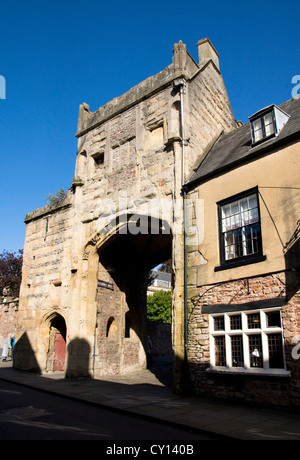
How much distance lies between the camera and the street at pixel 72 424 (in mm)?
5441

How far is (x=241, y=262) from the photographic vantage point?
355 inches

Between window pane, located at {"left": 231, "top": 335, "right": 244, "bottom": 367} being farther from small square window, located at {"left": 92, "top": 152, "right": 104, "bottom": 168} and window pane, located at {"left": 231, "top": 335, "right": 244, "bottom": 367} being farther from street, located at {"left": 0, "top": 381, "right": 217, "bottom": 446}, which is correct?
small square window, located at {"left": 92, "top": 152, "right": 104, "bottom": 168}

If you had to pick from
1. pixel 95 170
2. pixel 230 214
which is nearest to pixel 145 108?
pixel 95 170

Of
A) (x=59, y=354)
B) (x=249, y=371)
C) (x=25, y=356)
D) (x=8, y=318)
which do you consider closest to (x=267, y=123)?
(x=249, y=371)

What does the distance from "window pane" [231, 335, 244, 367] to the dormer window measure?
5.46 metres

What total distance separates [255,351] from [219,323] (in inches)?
52.7

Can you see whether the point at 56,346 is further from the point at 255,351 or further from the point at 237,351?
the point at 255,351

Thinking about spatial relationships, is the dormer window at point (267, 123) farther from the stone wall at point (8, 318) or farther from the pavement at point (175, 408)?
the stone wall at point (8, 318)

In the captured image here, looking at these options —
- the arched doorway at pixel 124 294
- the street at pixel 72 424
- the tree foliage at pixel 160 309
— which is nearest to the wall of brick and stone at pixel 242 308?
the street at pixel 72 424

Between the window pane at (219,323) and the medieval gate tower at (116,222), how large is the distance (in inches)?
65.8

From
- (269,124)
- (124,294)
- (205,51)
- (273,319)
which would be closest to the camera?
(273,319)

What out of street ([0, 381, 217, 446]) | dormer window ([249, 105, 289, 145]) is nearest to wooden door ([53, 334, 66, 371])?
street ([0, 381, 217, 446])

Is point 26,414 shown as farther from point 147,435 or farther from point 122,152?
point 122,152

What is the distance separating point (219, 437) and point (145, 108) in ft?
39.0
